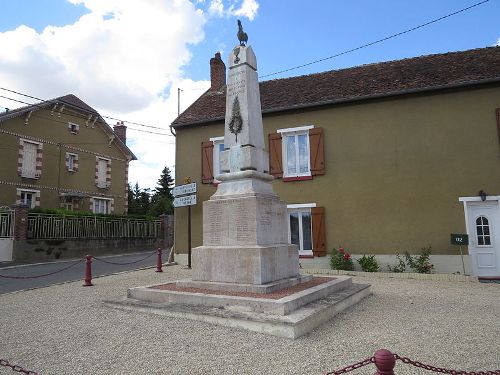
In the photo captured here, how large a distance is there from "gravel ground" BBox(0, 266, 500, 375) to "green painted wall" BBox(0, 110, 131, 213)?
16.1 meters

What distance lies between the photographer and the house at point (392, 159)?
10734mm

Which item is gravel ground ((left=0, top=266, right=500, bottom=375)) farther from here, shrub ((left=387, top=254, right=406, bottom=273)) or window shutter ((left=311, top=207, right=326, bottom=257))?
window shutter ((left=311, top=207, right=326, bottom=257))

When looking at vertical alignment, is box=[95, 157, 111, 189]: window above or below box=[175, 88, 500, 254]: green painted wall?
above

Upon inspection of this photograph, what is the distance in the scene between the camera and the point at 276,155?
42.2ft

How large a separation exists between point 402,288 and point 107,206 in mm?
21944

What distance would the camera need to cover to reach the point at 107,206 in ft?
86.3

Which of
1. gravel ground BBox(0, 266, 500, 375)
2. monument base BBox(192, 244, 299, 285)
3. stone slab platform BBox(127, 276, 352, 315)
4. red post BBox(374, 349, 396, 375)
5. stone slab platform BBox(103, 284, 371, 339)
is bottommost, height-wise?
gravel ground BBox(0, 266, 500, 375)

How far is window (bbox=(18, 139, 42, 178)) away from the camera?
2092cm

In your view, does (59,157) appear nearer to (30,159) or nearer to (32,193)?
(30,159)

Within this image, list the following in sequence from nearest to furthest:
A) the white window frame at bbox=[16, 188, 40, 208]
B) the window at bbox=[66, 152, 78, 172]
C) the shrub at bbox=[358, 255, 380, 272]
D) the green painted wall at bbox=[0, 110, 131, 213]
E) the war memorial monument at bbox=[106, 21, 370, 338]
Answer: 1. the war memorial monument at bbox=[106, 21, 370, 338]
2. the shrub at bbox=[358, 255, 380, 272]
3. the green painted wall at bbox=[0, 110, 131, 213]
4. the white window frame at bbox=[16, 188, 40, 208]
5. the window at bbox=[66, 152, 78, 172]

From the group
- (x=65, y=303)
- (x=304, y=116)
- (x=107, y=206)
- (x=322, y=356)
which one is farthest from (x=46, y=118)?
(x=322, y=356)

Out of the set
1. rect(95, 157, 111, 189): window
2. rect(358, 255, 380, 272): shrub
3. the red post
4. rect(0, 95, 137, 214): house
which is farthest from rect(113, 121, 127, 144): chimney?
the red post

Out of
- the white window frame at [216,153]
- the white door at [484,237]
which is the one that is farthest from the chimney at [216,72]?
the white door at [484,237]

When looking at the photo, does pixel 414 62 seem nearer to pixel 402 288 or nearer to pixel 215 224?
pixel 402 288
